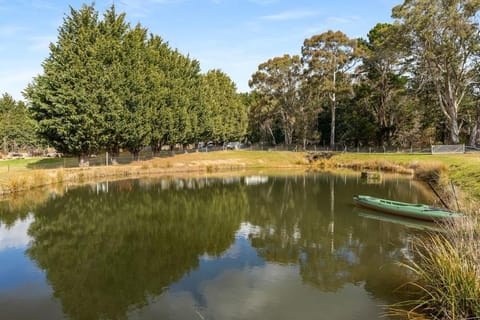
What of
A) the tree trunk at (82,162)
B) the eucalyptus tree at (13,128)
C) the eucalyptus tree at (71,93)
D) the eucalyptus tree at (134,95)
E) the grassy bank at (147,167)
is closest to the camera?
the grassy bank at (147,167)

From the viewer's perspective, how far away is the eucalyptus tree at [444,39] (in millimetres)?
46938

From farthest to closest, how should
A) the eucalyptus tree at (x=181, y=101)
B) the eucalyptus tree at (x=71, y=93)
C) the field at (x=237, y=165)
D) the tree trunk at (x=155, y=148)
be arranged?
the tree trunk at (x=155, y=148), the eucalyptus tree at (x=181, y=101), the eucalyptus tree at (x=71, y=93), the field at (x=237, y=165)

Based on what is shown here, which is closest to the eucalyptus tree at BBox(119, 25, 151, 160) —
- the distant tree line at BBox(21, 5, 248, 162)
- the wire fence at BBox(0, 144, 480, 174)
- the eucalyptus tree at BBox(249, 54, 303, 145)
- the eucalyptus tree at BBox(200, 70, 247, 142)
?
the distant tree line at BBox(21, 5, 248, 162)

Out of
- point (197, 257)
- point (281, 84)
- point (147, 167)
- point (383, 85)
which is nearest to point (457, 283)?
point (197, 257)

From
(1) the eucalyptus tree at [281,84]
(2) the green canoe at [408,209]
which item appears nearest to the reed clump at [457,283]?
(2) the green canoe at [408,209]

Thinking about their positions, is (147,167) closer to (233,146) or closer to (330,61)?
(330,61)

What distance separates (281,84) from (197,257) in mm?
64049

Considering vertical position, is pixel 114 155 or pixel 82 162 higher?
pixel 114 155

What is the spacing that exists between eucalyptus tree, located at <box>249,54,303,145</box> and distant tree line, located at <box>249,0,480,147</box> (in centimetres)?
20

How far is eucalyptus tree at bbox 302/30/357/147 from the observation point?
65750 mm

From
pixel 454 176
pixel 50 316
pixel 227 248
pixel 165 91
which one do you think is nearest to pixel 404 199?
pixel 454 176

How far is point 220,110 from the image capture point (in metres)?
80.1

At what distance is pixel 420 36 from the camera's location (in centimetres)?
4919

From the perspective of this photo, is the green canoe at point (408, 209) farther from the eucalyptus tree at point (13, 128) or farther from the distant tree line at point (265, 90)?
the eucalyptus tree at point (13, 128)
